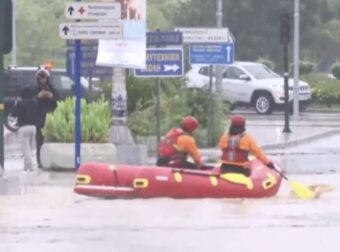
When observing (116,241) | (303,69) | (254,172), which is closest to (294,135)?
(254,172)

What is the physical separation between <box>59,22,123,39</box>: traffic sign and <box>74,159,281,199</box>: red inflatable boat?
116 inches

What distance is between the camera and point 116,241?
1229cm

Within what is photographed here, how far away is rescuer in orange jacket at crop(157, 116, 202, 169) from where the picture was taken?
16.6 meters

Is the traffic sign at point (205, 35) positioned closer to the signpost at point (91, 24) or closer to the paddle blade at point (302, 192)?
the signpost at point (91, 24)

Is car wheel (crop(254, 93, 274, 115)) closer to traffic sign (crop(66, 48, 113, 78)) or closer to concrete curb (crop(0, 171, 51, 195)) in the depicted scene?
traffic sign (crop(66, 48, 113, 78))

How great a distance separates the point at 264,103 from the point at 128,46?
20504 mm

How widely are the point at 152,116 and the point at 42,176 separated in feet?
18.0

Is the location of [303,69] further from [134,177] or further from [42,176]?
[134,177]

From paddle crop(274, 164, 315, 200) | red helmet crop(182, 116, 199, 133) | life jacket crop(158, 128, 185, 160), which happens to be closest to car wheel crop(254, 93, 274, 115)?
paddle crop(274, 164, 315, 200)

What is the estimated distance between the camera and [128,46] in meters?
22.6

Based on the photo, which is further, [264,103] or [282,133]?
[264,103]

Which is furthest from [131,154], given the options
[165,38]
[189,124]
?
Result: [189,124]

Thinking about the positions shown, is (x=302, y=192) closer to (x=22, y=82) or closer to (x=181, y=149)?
(x=181, y=149)

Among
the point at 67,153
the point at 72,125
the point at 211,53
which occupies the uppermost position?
the point at 211,53
